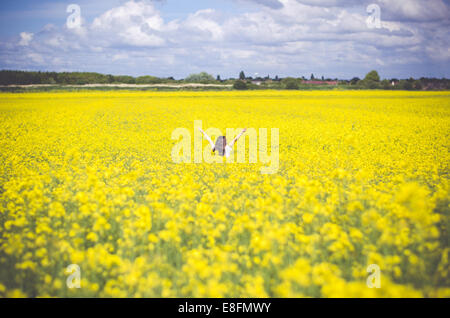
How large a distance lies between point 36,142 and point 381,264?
1392 centimetres

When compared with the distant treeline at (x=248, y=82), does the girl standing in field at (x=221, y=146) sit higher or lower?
lower

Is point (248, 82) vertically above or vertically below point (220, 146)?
above

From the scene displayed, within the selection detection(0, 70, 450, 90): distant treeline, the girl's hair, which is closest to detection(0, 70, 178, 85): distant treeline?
detection(0, 70, 450, 90): distant treeline

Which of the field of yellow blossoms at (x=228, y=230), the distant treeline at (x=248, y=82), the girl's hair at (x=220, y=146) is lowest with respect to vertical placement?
the field of yellow blossoms at (x=228, y=230)

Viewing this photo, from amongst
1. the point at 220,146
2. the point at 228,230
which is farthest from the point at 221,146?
the point at 228,230

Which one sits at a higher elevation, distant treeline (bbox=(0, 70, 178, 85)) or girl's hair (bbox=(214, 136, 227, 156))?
distant treeline (bbox=(0, 70, 178, 85))

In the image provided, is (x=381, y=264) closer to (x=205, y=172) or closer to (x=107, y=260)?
(x=107, y=260)

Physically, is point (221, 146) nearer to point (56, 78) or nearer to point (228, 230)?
point (228, 230)

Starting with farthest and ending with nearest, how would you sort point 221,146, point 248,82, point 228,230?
1. point 248,82
2. point 221,146
3. point 228,230

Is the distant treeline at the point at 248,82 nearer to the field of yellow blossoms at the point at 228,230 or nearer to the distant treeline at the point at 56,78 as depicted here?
the distant treeline at the point at 56,78

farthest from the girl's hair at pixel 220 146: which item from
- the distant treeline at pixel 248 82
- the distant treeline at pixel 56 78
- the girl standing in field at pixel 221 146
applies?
the distant treeline at pixel 56 78

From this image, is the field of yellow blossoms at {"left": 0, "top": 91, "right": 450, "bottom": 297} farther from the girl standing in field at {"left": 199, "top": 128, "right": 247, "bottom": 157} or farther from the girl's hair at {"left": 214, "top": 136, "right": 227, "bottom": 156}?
the girl's hair at {"left": 214, "top": 136, "right": 227, "bottom": 156}

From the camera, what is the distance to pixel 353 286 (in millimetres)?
2377
